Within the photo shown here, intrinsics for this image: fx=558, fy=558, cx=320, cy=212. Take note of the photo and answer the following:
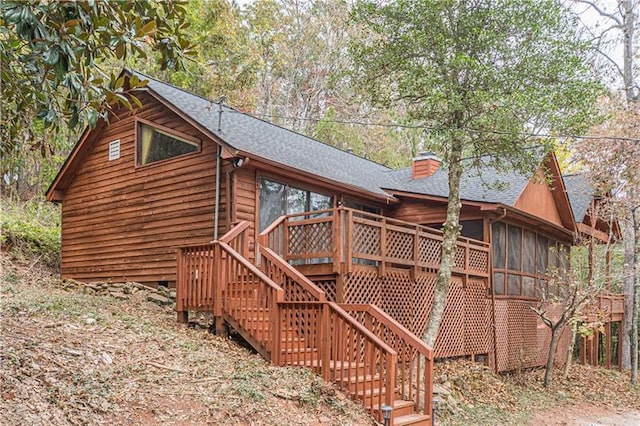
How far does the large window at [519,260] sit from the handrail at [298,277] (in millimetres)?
7221

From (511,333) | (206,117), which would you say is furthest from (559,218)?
(206,117)

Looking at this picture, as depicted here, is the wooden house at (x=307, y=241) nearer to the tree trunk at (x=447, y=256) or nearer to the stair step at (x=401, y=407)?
the stair step at (x=401, y=407)

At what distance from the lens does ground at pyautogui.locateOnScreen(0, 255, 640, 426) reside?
5.01 m

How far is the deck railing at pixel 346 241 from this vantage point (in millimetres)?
9016

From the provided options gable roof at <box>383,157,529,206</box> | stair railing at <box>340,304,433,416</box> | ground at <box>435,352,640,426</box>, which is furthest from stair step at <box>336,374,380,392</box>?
gable roof at <box>383,157,529,206</box>

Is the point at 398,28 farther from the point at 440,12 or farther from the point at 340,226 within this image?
the point at 340,226

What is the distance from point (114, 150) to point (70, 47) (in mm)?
10092

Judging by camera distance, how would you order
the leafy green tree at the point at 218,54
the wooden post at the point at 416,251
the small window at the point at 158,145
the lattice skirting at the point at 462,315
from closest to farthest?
the lattice skirting at the point at 462,315 < the wooden post at the point at 416,251 < the small window at the point at 158,145 < the leafy green tree at the point at 218,54

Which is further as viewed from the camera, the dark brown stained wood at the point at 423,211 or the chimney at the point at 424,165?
the chimney at the point at 424,165

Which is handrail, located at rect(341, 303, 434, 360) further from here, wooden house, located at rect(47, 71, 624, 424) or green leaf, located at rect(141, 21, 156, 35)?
green leaf, located at rect(141, 21, 156, 35)

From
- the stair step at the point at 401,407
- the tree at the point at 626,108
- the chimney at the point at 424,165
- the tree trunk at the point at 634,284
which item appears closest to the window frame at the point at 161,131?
the stair step at the point at 401,407

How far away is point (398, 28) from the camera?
10.0 metres

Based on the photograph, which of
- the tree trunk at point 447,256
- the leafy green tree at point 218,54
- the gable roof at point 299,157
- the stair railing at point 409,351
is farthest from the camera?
the leafy green tree at point 218,54

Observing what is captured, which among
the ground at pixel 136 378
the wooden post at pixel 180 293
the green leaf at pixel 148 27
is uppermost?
the green leaf at pixel 148 27
